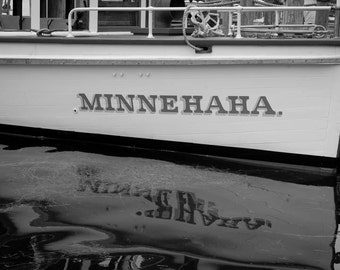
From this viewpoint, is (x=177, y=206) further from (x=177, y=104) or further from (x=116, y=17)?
(x=116, y=17)

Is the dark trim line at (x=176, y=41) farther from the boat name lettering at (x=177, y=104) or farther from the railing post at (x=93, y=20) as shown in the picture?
the railing post at (x=93, y=20)

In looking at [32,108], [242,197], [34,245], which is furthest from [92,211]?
[32,108]

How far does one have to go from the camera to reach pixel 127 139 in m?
8.09

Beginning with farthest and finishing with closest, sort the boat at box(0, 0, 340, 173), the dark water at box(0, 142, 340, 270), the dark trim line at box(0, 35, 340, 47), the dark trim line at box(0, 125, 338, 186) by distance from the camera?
1. the dark trim line at box(0, 125, 338, 186)
2. the boat at box(0, 0, 340, 173)
3. the dark trim line at box(0, 35, 340, 47)
4. the dark water at box(0, 142, 340, 270)

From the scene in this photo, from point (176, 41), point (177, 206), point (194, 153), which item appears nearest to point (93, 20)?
point (176, 41)

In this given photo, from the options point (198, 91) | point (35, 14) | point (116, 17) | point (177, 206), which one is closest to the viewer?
point (177, 206)

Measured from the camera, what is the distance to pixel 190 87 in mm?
7492

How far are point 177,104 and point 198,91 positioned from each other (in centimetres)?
31

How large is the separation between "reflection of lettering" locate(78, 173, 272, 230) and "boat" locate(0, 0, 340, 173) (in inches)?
50.1

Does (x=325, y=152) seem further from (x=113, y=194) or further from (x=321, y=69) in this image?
(x=113, y=194)

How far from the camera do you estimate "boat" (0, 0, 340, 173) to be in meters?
7.19

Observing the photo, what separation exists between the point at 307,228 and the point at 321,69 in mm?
2375

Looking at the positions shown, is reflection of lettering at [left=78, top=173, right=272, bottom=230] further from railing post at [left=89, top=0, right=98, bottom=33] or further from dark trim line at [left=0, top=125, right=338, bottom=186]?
railing post at [left=89, top=0, right=98, bottom=33]

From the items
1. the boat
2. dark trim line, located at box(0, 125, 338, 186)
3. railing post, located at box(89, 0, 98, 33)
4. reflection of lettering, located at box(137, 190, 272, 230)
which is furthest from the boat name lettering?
reflection of lettering, located at box(137, 190, 272, 230)
